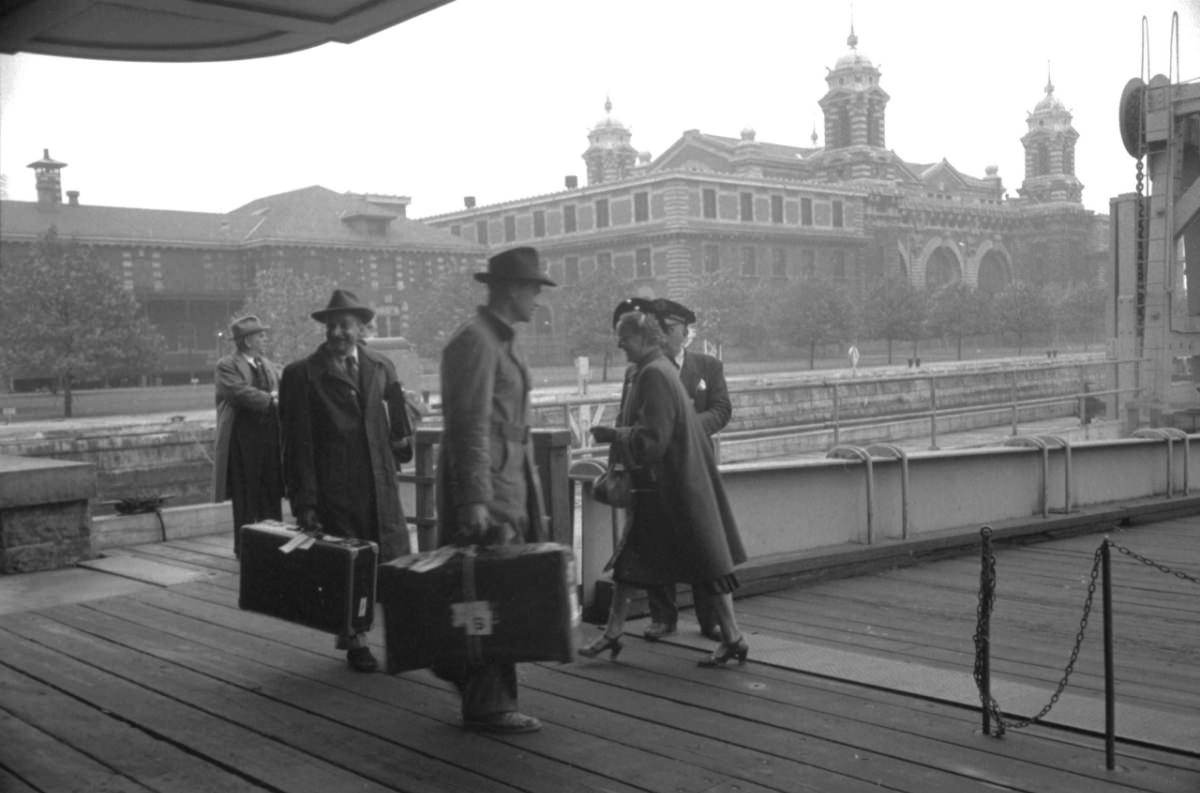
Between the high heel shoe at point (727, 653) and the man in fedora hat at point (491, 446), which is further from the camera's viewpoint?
the high heel shoe at point (727, 653)

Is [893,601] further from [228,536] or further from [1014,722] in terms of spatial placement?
[228,536]

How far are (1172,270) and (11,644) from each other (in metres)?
13.5

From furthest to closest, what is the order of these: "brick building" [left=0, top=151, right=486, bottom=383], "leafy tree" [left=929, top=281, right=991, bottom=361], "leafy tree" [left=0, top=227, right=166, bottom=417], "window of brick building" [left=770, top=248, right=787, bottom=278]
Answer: "window of brick building" [left=770, top=248, right=787, bottom=278] < "leafy tree" [left=929, top=281, right=991, bottom=361] < "brick building" [left=0, top=151, right=486, bottom=383] < "leafy tree" [left=0, top=227, right=166, bottom=417]

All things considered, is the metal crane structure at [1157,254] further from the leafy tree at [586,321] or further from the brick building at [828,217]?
the brick building at [828,217]

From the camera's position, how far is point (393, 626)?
418 centimetres

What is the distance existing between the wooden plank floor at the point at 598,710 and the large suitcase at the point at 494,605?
334 mm

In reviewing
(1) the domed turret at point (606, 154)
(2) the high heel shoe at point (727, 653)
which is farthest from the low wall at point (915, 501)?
(1) the domed turret at point (606, 154)

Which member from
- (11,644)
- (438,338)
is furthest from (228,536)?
(438,338)

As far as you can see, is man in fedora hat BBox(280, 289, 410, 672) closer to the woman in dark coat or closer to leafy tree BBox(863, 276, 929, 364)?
the woman in dark coat

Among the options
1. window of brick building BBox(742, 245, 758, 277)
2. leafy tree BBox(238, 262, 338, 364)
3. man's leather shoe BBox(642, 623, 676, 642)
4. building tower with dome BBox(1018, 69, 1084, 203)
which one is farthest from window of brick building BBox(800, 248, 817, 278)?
man's leather shoe BBox(642, 623, 676, 642)

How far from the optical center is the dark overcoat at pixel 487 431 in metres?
4.04

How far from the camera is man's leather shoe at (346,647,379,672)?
201 inches

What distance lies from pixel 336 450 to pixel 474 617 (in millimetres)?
1438

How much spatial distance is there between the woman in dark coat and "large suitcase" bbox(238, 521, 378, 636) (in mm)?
1101
